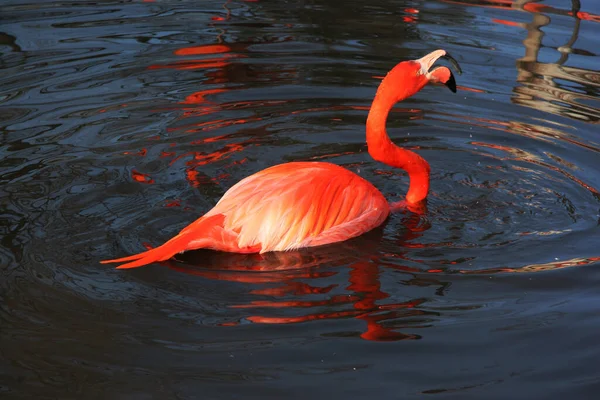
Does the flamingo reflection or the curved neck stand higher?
the curved neck

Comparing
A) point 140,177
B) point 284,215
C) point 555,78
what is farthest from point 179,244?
point 555,78

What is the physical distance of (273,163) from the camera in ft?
17.8

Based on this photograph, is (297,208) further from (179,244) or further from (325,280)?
(179,244)

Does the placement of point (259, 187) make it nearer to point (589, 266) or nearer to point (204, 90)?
point (589, 266)

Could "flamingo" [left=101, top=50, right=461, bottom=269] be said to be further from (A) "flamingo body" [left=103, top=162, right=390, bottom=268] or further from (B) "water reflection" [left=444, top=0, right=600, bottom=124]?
(B) "water reflection" [left=444, top=0, right=600, bottom=124]

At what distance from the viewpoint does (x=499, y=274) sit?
415 centimetres

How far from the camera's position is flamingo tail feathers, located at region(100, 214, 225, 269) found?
13.3ft

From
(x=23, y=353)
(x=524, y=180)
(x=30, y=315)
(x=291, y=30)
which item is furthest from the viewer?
(x=291, y=30)

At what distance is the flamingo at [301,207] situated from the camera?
4.24 meters

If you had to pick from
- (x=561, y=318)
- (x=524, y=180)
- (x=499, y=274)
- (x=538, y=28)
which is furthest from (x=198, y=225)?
(x=538, y=28)

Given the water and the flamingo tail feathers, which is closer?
the water

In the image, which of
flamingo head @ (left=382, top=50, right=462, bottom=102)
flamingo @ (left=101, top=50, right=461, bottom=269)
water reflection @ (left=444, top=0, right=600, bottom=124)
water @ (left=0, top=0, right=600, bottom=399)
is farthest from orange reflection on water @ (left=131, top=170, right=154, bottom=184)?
water reflection @ (left=444, top=0, right=600, bottom=124)

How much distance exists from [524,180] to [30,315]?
305cm

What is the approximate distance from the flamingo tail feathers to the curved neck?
38.1 inches
